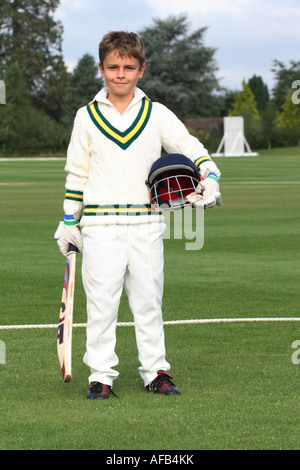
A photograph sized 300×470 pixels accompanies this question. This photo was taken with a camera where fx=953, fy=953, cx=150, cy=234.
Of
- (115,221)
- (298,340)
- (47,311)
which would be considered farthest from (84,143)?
(47,311)

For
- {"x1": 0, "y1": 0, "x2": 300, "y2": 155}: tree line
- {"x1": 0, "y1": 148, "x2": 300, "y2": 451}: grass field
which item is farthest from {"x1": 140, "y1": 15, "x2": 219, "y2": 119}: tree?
{"x1": 0, "y1": 148, "x2": 300, "y2": 451}: grass field

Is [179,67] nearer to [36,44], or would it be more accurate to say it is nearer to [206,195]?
[36,44]

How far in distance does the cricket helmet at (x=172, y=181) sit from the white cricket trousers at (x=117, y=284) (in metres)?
0.18

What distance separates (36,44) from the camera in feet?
328

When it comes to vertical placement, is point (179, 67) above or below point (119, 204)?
above

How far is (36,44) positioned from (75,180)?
3827 inches

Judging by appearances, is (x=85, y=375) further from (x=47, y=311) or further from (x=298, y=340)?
(x=47, y=311)

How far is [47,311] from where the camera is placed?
8.40 m

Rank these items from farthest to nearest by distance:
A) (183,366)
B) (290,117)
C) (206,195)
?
(290,117) < (183,366) < (206,195)

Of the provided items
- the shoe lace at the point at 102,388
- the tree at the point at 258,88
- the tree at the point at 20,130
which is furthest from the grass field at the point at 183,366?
the tree at the point at 258,88

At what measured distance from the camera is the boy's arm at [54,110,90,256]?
540 cm

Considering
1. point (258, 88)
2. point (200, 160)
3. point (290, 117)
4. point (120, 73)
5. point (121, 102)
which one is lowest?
point (290, 117)

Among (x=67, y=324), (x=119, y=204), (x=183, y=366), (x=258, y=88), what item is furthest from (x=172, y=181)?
(x=258, y=88)

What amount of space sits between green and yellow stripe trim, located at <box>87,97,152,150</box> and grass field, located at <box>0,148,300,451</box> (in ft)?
A: 4.70
